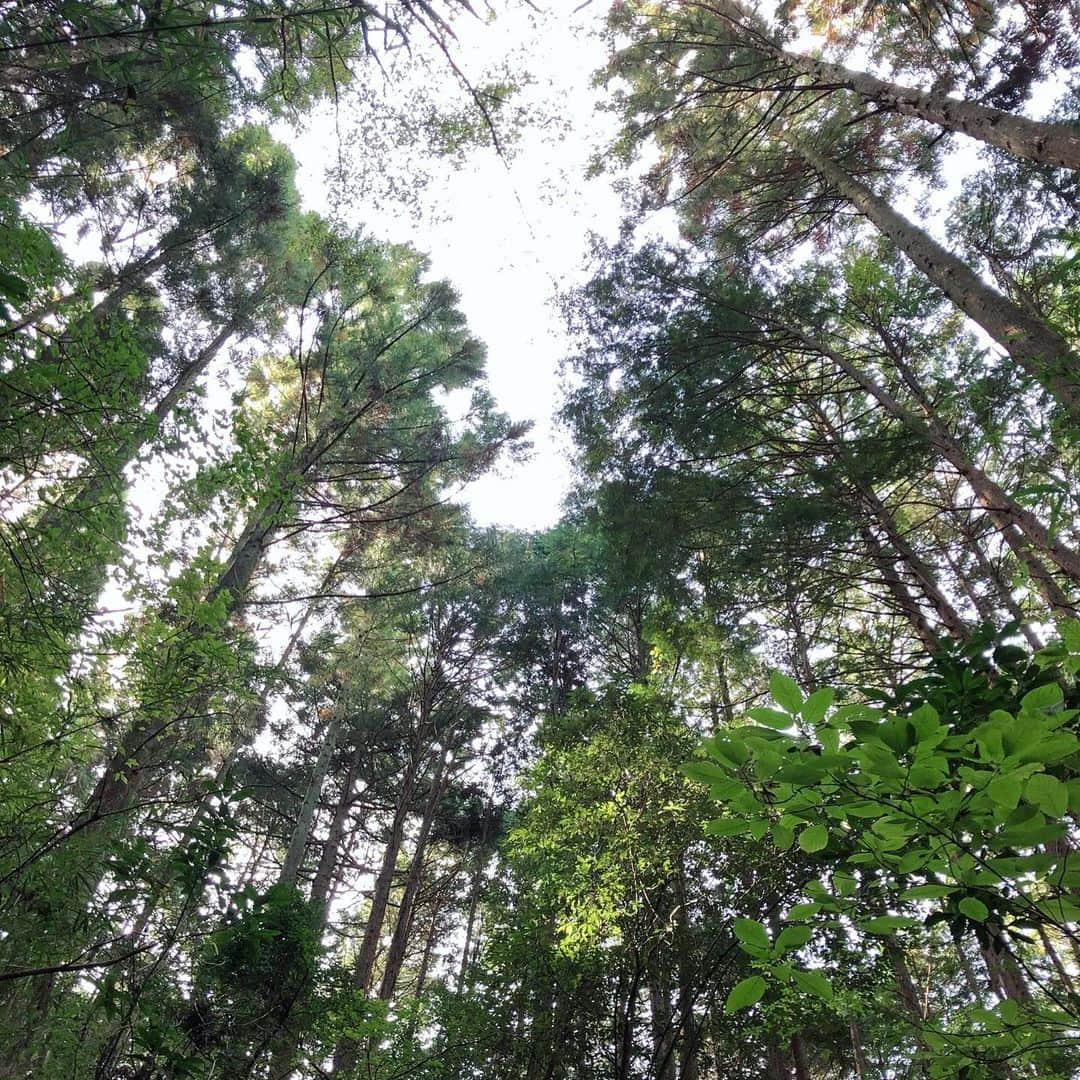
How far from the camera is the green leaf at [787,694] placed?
0.88 metres

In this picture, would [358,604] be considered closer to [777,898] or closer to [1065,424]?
[777,898]

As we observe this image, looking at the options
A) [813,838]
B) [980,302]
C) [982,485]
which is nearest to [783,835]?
[813,838]

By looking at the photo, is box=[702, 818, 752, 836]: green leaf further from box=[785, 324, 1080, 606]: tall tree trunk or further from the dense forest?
box=[785, 324, 1080, 606]: tall tree trunk

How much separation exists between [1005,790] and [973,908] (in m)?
0.29

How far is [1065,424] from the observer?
3.21 metres

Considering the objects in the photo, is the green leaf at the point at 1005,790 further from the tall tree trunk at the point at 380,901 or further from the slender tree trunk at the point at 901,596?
the tall tree trunk at the point at 380,901

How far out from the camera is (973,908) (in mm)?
894

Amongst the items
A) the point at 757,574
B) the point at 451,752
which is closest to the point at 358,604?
the point at 451,752

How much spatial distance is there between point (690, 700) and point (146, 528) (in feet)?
20.2

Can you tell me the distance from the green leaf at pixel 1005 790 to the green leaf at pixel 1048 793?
0.04 m

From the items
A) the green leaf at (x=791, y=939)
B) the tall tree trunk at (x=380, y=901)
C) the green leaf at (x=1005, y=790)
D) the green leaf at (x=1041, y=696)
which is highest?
the tall tree trunk at (x=380, y=901)

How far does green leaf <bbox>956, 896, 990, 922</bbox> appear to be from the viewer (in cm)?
87

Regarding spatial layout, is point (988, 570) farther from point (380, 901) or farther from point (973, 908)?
point (380, 901)

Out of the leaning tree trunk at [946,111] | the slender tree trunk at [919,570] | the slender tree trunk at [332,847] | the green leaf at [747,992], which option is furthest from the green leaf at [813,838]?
the slender tree trunk at [332,847]
